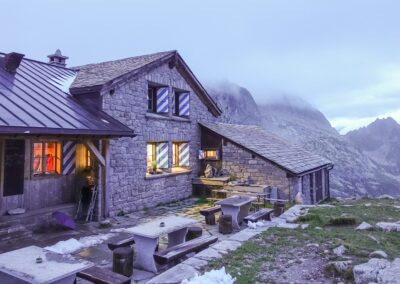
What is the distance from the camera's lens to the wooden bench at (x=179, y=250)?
5.39 meters

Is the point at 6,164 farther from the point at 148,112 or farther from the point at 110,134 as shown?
the point at 148,112

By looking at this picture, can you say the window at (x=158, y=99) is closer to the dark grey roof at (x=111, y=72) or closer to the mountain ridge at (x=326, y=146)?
the dark grey roof at (x=111, y=72)

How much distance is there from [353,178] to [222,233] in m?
76.4

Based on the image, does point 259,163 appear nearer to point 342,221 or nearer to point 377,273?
point 342,221

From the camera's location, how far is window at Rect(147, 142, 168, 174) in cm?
1270

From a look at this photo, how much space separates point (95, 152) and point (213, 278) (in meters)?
5.89

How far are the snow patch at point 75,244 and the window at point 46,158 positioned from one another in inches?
102

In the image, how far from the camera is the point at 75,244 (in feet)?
23.0

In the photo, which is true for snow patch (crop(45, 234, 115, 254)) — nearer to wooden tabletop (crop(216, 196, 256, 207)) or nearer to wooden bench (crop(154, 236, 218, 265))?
wooden bench (crop(154, 236, 218, 265))

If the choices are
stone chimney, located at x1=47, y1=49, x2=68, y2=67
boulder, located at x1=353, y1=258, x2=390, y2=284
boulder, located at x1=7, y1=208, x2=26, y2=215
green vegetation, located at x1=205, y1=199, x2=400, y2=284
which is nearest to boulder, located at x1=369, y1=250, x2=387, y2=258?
green vegetation, located at x1=205, y1=199, x2=400, y2=284

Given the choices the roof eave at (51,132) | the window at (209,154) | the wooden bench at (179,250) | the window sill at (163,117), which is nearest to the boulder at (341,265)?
the wooden bench at (179,250)

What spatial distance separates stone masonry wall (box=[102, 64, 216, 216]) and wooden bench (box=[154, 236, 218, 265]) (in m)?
4.61

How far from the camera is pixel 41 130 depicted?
7.07 m

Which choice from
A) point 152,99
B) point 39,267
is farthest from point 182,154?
point 39,267
